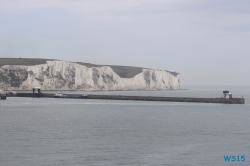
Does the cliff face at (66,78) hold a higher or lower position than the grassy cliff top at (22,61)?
lower

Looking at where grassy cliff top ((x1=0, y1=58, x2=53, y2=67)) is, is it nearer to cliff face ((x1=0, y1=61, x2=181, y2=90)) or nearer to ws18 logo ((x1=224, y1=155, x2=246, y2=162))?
cliff face ((x1=0, y1=61, x2=181, y2=90))

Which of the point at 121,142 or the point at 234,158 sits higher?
the point at 121,142

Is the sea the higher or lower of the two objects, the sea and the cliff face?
the lower

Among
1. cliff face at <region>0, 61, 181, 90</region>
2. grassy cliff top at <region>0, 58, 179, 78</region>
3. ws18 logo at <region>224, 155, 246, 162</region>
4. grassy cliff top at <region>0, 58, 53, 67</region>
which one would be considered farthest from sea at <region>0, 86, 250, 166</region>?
grassy cliff top at <region>0, 58, 179, 78</region>

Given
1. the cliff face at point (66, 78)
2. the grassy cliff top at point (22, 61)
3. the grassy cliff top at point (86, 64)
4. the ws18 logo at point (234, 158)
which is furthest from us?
the grassy cliff top at point (86, 64)

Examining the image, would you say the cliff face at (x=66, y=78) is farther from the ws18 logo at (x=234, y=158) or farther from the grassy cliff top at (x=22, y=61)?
the ws18 logo at (x=234, y=158)

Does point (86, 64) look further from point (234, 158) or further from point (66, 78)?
point (234, 158)

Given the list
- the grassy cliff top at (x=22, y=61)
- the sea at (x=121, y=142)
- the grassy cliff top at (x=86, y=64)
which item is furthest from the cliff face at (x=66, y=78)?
the sea at (x=121, y=142)

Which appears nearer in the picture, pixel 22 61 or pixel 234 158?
pixel 234 158

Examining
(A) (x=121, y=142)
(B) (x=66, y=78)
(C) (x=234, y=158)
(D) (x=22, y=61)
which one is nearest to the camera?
(C) (x=234, y=158)

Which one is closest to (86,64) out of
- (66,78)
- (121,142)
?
(66,78)
